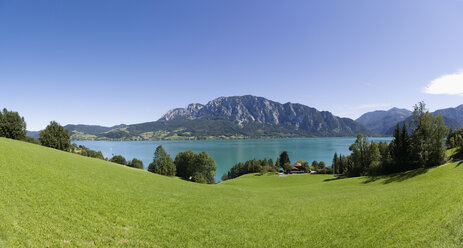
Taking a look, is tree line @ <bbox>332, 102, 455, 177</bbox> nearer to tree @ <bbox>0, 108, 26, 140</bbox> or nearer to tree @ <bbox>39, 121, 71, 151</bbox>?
tree @ <bbox>39, 121, 71, 151</bbox>

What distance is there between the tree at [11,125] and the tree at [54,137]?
758cm

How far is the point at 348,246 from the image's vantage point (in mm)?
10781

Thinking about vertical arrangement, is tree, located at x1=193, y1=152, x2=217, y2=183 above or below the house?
above

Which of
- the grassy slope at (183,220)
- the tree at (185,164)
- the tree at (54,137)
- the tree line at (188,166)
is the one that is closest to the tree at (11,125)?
the tree at (54,137)

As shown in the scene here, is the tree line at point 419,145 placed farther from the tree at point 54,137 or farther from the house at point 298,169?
the tree at point 54,137

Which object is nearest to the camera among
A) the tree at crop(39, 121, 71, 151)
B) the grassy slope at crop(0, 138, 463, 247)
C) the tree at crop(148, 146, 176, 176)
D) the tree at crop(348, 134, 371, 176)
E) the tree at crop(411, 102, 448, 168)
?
the grassy slope at crop(0, 138, 463, 247)

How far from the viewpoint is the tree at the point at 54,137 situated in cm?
5816

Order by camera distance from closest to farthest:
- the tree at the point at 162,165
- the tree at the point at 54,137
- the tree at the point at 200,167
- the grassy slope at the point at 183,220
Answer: the grassy slope at the point at 183,220 → the tree at the point at 54,137 → the tree at the point at 162,165 → the tree at the point at 200,167

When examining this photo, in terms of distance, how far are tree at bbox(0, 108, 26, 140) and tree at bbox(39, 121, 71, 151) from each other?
24.9 feet

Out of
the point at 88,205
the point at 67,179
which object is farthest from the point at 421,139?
the point at 67,179

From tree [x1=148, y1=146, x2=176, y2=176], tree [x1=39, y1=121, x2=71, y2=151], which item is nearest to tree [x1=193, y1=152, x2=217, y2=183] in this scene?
tree [x1=148, y1=146, x2=176, y2=176]

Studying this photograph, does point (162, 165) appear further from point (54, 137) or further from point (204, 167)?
point (54, 137)

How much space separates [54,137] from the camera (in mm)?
60344

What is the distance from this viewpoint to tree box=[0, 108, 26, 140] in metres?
54.4
